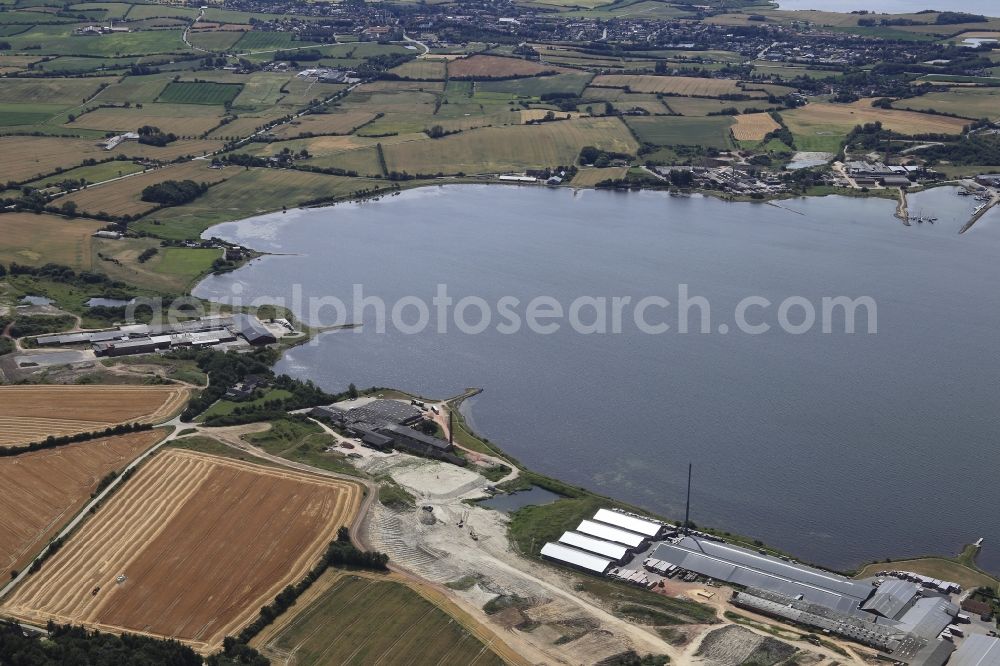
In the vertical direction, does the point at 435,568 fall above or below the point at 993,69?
below

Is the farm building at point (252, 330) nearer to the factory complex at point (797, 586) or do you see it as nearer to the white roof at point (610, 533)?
the factory complex at point (797, 586)

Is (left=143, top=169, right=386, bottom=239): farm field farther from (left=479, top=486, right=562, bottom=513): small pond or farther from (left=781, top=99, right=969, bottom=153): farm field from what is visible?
(left=479, top=486, right=562, bottom=513): small pond

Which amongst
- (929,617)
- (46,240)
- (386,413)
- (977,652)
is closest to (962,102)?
(386,413)

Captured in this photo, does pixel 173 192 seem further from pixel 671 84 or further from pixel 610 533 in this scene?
pixel 671 84

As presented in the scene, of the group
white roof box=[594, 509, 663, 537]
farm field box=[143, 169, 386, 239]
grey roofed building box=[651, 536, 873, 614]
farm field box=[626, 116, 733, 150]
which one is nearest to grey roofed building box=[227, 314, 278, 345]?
farm field box=[143, 169, 386, 239]

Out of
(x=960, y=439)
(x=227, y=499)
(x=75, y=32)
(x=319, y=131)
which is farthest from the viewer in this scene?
(x=75, y=32)

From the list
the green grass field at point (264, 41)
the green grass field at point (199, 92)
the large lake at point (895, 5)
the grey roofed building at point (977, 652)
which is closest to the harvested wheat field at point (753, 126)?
the green grass field at point (199, 92)

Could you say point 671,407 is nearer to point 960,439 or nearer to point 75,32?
point 960,439

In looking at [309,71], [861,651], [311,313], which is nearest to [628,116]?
[309,71]

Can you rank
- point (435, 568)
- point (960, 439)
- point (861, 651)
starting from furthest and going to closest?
1. point (960, 439)
2. point (435, 568)
3. point (861, 651)
